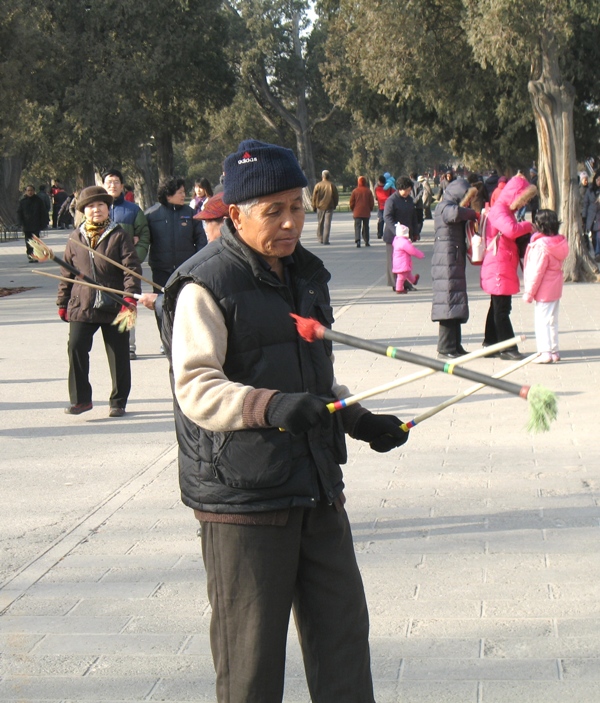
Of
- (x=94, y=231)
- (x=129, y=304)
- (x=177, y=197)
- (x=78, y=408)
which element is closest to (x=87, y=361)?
(x=78, y=408)

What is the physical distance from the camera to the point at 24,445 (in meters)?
7.42

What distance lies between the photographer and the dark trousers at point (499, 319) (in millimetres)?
10391

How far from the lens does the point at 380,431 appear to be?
117 inches

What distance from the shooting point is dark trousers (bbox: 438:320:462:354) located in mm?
10344

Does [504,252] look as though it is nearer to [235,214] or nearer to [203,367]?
[235,214]

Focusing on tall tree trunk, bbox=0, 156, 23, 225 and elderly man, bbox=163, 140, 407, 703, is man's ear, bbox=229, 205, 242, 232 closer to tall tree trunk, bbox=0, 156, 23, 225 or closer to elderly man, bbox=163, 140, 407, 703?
elderly man, bbox=163, 140, 407, 703

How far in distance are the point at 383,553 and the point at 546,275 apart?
5474 mm

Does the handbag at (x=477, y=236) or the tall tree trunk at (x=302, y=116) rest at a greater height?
the tall tree trunk at (x=302, y=116)

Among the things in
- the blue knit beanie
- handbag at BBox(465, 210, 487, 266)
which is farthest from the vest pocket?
handbag at BBox(465, 210, 487, 266)

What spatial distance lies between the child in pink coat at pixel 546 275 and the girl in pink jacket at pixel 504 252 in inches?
8.8

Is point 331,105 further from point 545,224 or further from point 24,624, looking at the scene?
point 24,624

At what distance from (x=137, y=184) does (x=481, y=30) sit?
1436 inches

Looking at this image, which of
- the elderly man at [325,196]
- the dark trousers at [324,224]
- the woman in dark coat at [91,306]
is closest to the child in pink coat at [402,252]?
the woman in dark coat at [91,306]

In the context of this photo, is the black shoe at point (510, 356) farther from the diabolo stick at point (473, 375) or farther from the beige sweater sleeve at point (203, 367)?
the beige sweater sleeve at point (203, 367)
